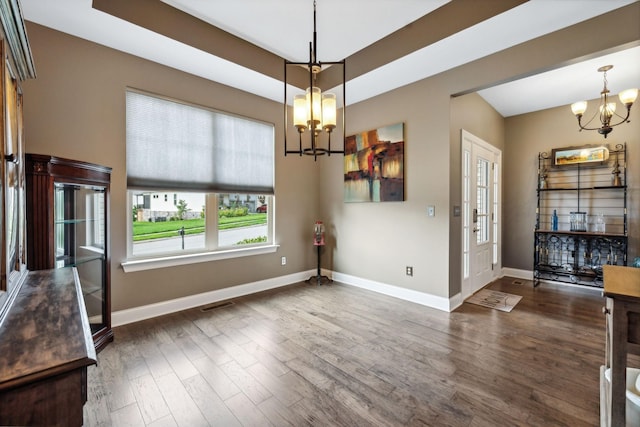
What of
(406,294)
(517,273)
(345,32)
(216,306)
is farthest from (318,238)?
(517,273)

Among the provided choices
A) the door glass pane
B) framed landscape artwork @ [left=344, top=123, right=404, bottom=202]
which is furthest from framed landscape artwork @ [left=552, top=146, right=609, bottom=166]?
framed landscape artwork @ [left=344, top=123, right=404, bottom=202]

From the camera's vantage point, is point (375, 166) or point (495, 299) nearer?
point (495, 299)

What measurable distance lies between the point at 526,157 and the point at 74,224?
627cm

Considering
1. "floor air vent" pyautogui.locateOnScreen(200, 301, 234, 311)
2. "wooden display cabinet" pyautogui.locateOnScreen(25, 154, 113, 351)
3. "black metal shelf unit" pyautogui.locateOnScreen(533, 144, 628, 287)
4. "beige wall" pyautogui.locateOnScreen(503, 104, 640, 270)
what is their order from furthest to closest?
Result: 1. "beige wall" pyautogui.locateOnScreen(503, 104, 640, 270)
2. "black metal shelf unit" pyautogui.locateOnScreen(533, 144, 628, 287)
3. "floor air vent" pyautogui.locateOnScreen(200, 301, 234, 311)
4. "wooden display cabinet" pyautogui.locateOnScreen(25, 154, 113, 351)

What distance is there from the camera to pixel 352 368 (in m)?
2.15

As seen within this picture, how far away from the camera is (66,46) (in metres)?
2.54

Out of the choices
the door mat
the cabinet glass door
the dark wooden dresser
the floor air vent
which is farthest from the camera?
the door mat

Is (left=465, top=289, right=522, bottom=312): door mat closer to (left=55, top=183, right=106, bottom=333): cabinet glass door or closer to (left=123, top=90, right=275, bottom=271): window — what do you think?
(left=123, top=90, right=275, bottom=271): window

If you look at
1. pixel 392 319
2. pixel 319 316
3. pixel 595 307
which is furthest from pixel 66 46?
pixel 595 307

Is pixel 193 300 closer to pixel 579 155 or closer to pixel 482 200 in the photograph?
pixel 482 200

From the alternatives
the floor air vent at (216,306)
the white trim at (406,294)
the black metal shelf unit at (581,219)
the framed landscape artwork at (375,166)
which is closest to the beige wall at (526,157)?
the black metal shelf unit at (581,219)

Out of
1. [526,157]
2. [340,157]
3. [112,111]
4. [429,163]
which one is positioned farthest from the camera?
[526,157]

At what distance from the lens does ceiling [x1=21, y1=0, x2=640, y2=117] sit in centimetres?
230

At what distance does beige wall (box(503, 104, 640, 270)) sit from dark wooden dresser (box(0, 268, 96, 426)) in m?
5.84
